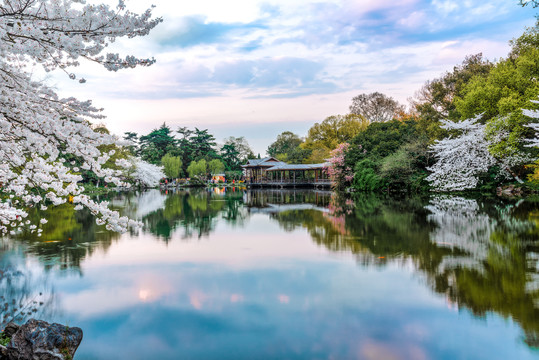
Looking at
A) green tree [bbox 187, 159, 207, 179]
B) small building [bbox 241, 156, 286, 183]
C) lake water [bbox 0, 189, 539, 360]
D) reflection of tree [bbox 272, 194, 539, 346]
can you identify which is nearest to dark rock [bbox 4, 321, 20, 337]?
lake water [bbox 0, 189, 539, 360]

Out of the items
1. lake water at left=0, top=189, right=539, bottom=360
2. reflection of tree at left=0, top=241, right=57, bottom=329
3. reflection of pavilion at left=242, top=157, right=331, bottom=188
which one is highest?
reflection of pavilion at left=242, top=157, right=331, bottom=188

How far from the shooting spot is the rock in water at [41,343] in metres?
3.46

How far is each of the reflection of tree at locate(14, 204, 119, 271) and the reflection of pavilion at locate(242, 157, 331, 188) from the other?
28.6 meters

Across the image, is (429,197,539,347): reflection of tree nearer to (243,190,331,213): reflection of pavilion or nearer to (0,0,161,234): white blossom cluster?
(0,0,161,234): white blossom cluster

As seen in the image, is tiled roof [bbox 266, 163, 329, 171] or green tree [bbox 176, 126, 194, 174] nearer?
tiled roof [bbox 266, 163, 329, 171]

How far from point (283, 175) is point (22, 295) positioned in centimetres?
4025

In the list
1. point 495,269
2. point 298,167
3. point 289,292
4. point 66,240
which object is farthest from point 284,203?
point 298,167

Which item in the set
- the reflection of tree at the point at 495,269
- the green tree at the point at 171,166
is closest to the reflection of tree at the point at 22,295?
the reflection of tree at the point at 495,269

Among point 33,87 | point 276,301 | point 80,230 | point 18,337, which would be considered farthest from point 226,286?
point 80,230

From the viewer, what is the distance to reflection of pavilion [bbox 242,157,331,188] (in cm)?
4031

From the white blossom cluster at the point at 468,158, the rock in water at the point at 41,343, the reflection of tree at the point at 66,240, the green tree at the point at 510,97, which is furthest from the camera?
the white blossom cluster at the point at 468,158

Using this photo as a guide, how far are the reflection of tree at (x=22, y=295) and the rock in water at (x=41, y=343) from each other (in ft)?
3.64

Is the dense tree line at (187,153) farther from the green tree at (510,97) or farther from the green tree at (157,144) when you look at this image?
the green tree at (510,97)

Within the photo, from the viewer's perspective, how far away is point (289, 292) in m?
5.64
